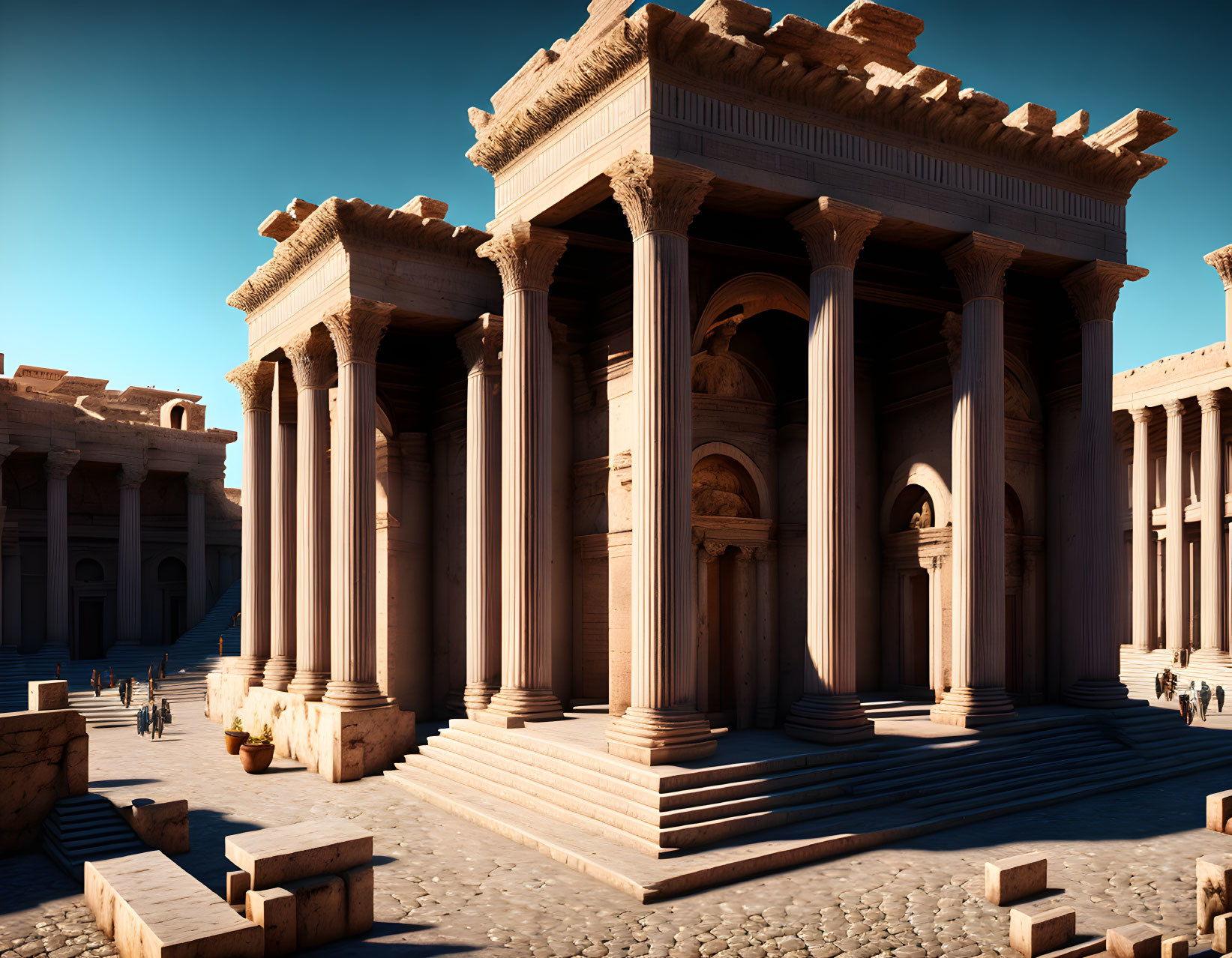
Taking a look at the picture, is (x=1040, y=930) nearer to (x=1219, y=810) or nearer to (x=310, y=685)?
(x=1219, y=810)

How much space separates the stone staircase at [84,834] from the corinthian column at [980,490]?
42.1 feet

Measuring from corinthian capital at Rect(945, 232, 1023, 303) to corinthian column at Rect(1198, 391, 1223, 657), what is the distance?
86.5ft

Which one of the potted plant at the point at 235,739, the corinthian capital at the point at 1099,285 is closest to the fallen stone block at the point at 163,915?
the potted plant at the point at 235,739

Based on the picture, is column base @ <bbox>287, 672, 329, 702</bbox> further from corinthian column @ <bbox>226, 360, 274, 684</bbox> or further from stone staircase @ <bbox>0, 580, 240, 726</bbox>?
stone staircase @ <bbox>0, 580, 240, 726</bbox>

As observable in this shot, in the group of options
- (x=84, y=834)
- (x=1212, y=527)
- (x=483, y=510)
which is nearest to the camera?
(x=84, y=834)

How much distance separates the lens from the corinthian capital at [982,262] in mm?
17719

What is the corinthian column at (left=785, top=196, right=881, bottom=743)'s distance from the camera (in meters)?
15.6

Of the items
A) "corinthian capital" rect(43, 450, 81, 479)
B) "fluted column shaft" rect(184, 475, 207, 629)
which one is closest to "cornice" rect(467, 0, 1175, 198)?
"corinthian capital" rect(43, 450, 81, 479)

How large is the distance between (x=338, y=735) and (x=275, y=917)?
29.1 ft

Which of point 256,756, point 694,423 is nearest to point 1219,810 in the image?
point 694,423

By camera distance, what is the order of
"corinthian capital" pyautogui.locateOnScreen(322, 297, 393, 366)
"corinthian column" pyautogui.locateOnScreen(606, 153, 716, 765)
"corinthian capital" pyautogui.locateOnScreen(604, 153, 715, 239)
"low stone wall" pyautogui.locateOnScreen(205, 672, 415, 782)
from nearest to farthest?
"corinthian column" pyautogui.locateOnScreen(606, 153, 716, 765) < "corinthian capital" pyautogui.locateOnScreen(604, 153, 715, 239) < "low stone wall" pyautogui.locateOnScreen(205, 672, 415, 782) < "corinthian capital" pyautogui.locateOnScreen(322, 297, 393, 366)

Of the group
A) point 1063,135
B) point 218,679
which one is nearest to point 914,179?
point 1063,135

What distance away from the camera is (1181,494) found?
41.2 meters

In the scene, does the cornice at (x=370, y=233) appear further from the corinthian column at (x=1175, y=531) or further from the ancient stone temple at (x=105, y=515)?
the corinthian column at (x=1175, y=531)
